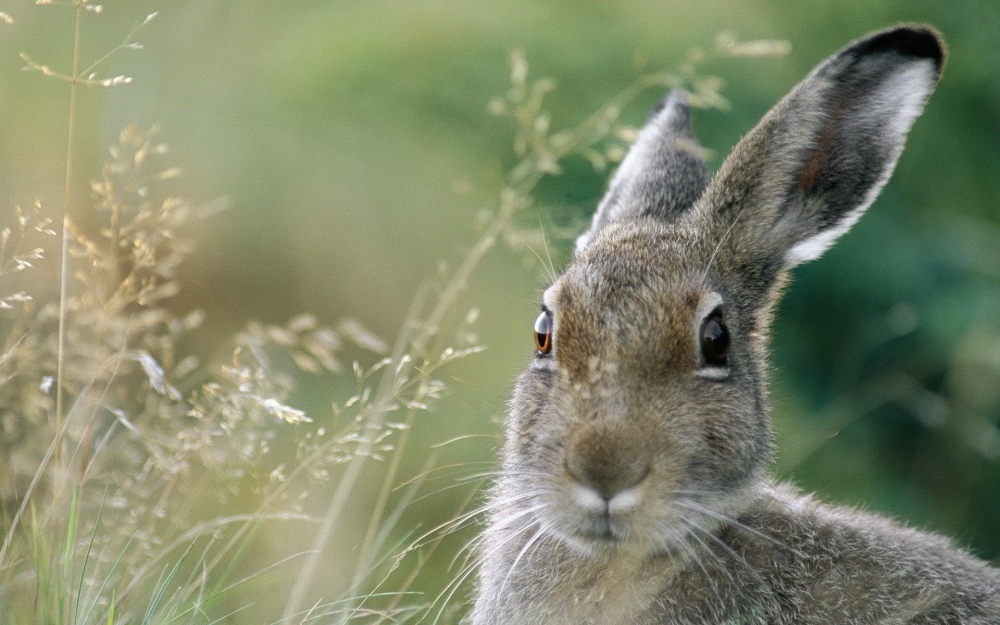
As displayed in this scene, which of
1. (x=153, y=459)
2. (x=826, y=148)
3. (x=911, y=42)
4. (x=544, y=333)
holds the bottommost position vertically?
(x=153, y=459)

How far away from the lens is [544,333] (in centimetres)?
380

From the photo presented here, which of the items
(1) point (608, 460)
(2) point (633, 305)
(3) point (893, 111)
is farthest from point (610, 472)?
(3) point (893, 111)

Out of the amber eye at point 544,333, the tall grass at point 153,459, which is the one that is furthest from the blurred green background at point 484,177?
the amber eye at point 544,333

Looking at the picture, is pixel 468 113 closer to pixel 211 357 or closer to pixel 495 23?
pixel 495 23

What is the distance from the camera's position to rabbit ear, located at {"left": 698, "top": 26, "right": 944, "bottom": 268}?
398cm

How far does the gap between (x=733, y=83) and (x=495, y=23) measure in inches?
61.3

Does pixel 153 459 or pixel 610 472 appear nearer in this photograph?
pixel 610 472

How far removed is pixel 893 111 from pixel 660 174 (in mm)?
945

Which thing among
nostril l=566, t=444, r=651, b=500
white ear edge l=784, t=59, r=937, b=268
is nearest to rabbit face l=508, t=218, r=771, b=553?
nostril l=566, t=444, r=651, b=500

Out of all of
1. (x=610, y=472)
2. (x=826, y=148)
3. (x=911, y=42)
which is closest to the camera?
(x=610, y=472)

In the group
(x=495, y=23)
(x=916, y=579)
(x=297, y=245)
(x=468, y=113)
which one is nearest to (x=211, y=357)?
(x=297, y=245)

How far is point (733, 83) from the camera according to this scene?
6871 millimetres

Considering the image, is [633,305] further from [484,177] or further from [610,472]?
[484,177]

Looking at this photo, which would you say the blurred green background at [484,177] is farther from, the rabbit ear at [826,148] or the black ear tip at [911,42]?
the black ear tip at [911,42]
